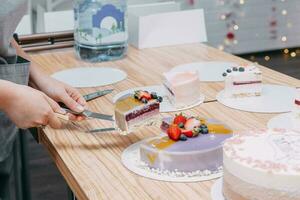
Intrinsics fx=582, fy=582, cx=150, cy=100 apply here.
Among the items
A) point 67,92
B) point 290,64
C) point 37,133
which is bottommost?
point 290,64

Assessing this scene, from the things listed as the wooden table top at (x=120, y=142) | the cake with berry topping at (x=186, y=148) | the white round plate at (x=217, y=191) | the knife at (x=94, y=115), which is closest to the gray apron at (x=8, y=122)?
the wooden table top at (x=120, y=142)

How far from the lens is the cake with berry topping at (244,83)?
5.26 ft

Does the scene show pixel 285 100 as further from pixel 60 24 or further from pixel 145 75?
pixel 60 24

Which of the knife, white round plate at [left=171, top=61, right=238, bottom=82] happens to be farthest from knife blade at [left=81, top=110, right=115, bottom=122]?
white round plate at [left=171, top=61, right=238, bottom=82]

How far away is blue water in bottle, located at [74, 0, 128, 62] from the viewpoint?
2119mm

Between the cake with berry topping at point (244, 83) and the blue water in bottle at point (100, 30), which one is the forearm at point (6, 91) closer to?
the cake with berry topping at point (244, 83)

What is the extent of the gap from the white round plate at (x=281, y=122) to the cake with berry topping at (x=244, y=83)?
0.18 meters

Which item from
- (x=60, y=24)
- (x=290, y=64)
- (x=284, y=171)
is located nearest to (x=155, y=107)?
(x=284, y=171)

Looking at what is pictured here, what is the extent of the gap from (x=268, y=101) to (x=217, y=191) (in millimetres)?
561

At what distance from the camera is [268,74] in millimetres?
1856

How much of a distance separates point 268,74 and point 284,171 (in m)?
0.99

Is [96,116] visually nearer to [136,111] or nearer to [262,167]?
[136,111]

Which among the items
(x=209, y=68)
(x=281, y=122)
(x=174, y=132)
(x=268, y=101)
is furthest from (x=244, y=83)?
(x=174, y=132)

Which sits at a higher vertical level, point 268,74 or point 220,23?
point 268,74
